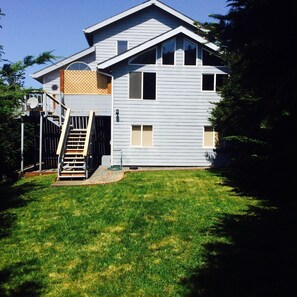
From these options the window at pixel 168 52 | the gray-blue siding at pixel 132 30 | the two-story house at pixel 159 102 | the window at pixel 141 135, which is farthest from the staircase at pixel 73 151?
the gray-blue siding at pixel 132 30

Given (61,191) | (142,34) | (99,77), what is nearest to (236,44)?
(61,191)

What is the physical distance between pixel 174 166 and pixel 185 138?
1.80 m

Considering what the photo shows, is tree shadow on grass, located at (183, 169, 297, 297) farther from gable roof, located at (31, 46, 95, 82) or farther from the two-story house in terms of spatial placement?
gable roof, located at (31, 46, 95, 82)

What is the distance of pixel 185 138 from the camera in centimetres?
1847

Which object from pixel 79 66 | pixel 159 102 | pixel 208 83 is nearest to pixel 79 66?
pixel 79 66

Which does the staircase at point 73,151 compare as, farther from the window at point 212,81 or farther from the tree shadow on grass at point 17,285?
the tree shadow on grass at point 17,285

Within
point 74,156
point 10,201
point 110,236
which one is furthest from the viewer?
point 74,156

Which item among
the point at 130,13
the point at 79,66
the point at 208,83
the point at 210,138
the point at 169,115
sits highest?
the point at 130,13

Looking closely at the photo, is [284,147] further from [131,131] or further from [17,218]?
[131,131]

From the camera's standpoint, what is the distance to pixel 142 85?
18.1 metres

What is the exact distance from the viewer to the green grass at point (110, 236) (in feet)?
18.1

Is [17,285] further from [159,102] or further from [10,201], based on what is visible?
[159,102]

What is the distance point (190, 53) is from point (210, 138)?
516 centimetres

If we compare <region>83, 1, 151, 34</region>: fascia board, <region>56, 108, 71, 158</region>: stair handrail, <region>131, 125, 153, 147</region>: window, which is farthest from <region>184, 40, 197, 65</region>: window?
<region>56, 108, 71, 158</region>: stair handrail
